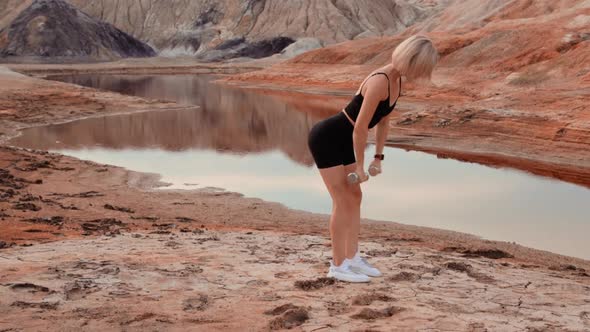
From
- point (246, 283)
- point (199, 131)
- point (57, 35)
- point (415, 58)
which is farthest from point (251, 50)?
point (415, 58)

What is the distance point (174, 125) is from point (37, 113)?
6.30 meters

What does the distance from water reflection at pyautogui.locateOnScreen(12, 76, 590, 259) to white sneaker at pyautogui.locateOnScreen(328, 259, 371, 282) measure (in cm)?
660

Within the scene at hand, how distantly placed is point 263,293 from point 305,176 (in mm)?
13088

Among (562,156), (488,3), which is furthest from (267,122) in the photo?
(488,3)

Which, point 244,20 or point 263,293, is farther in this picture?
point 244,20

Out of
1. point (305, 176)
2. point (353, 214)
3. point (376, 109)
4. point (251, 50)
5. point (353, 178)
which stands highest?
point (251, 50)

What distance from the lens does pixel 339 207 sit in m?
6.20

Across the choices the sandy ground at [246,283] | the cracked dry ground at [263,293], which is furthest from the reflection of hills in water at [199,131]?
the cracked dry ground at [263,293]

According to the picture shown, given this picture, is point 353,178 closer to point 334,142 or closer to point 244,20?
point 334,142

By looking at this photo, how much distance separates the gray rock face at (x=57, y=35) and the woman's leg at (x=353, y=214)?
378 ft

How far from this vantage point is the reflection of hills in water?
2580 centimetres

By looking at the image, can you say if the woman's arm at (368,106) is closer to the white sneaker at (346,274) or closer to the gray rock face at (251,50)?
the white sneaker at (346,274)

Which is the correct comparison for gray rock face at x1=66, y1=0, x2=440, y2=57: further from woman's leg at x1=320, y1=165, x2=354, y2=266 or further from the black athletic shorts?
the black athletic shorts

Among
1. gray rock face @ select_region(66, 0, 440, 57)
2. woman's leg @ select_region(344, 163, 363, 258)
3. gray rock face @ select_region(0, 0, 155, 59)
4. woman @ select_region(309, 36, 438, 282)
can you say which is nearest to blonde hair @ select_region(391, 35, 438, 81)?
woman @ select_region(309, 36, 438, 282)
